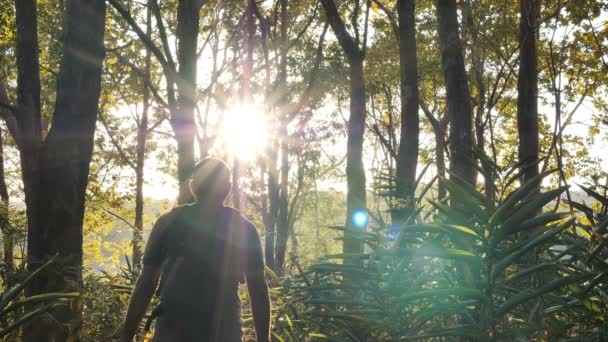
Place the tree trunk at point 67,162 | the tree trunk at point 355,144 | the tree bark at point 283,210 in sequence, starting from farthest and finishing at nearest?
the tree bark at point 283,210
the tree trunk at point 355,144
the tree trunk at point 67,162

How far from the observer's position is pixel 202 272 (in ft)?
10.4

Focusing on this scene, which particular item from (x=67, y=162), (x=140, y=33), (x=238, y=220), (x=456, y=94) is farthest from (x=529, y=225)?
(x=140, y=33)

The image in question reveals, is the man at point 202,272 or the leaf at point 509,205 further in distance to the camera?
the man at point 202,272

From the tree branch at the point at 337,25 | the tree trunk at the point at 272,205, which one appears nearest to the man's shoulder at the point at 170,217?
the tree branch at the point at 337,25

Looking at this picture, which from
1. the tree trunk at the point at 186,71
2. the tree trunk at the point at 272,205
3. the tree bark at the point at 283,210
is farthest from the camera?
the tree trunk at the point at 272,205

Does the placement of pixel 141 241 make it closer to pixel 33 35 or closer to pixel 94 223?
pixel 33 35

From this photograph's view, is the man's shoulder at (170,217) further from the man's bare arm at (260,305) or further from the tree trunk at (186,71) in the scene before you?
the tree trunk at (186,71)

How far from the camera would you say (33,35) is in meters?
5.97

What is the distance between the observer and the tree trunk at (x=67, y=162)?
4289 millimetres

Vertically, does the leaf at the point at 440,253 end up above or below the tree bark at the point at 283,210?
below

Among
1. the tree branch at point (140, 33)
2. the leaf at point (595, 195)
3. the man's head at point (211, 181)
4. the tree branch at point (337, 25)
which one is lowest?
the leaf at point (595, 195)

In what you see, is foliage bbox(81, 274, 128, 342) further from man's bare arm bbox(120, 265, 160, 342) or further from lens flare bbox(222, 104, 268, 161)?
lens flare bbox(222, 104, 268, 161)

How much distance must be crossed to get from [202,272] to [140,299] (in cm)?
39

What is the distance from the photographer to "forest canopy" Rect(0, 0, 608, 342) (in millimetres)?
1958
